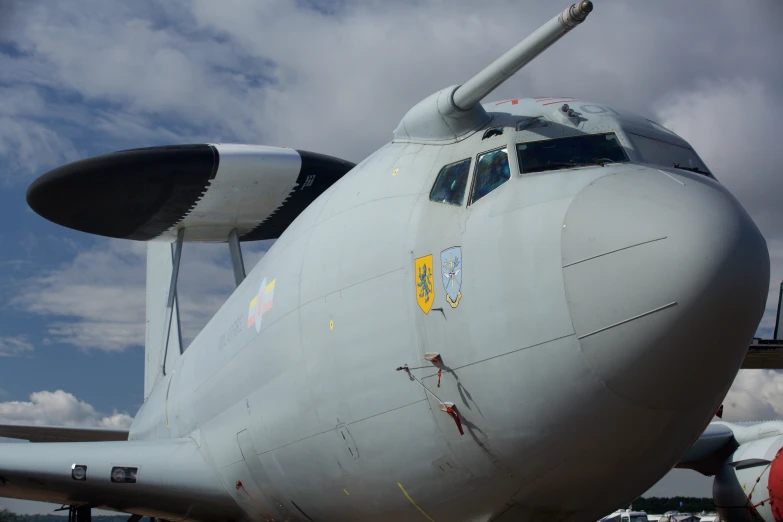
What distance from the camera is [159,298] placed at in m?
20.5

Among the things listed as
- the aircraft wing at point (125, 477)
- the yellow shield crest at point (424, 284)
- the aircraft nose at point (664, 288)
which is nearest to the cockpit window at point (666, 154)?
the aircraft nose at point (664, 288)

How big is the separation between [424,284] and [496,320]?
2.34 ft

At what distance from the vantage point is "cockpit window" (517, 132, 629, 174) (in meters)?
5.54

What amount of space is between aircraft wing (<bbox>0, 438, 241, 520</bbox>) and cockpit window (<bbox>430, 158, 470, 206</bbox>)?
4.94 metres

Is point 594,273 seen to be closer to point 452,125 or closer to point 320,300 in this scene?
point 452,125

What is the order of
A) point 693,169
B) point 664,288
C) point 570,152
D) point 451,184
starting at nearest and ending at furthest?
point 664,288
point 570,152
point 451,184
point 693,169

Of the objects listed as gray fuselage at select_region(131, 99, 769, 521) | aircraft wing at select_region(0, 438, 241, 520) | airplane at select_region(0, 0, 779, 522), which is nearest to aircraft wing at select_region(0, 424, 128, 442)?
aircraft wing at select_region(0, 438, 241, 520)

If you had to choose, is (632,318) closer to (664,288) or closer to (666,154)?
(664,288)

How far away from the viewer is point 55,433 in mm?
15320

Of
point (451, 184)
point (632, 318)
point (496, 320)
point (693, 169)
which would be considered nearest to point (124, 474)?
point (451, 184)

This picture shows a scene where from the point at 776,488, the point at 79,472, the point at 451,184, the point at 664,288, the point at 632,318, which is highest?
the point at 451,184

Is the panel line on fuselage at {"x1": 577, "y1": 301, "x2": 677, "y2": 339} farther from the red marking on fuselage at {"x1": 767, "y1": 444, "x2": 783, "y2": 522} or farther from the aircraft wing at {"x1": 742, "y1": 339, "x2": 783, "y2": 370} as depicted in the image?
the red marking on fuselage at {"x1": 767, "y1": 444, "x2": 783, "y2": 522}

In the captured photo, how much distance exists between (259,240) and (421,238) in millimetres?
13892

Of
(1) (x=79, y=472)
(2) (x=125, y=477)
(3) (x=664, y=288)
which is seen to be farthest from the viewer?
(1) (x=79, y=472)
